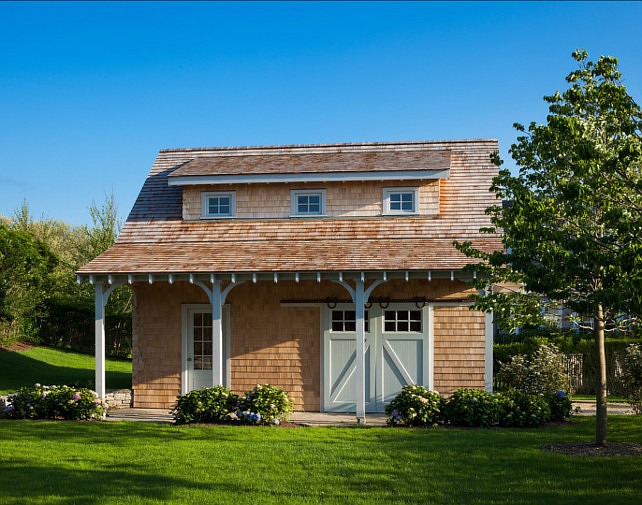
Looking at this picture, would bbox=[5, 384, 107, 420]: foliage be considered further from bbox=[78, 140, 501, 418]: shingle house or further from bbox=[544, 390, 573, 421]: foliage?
bbox=[544, 390, 573, 421]: foliage

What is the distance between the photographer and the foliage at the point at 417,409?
40.9 feet

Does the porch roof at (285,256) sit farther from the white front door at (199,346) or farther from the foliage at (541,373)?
the foliage at (541,373)

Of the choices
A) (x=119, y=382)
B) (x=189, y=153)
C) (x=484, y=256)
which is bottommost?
(x=119, y=382)

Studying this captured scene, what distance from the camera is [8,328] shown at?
82.8 ft

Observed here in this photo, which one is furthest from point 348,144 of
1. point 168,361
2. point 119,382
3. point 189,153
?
point 119,382

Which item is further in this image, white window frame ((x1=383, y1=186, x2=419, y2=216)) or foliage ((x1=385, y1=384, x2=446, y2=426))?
white window frame ((x1=383, y1=186, x2=419, y2=216))

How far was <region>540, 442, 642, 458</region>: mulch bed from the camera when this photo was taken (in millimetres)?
9812

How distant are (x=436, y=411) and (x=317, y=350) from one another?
345 cm

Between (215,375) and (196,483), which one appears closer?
(196,483)

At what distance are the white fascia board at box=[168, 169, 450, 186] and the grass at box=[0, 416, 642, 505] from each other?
6381mm

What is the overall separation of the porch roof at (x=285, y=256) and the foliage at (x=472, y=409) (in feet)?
8.23

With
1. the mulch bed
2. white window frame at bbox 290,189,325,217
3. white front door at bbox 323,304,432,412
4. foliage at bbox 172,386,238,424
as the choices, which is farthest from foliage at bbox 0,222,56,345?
the mulch bed

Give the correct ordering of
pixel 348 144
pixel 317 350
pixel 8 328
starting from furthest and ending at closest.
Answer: pixel 8 328, pixel 348 144, pixel 317 350

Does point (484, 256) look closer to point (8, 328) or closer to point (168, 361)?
point (168, 361)
